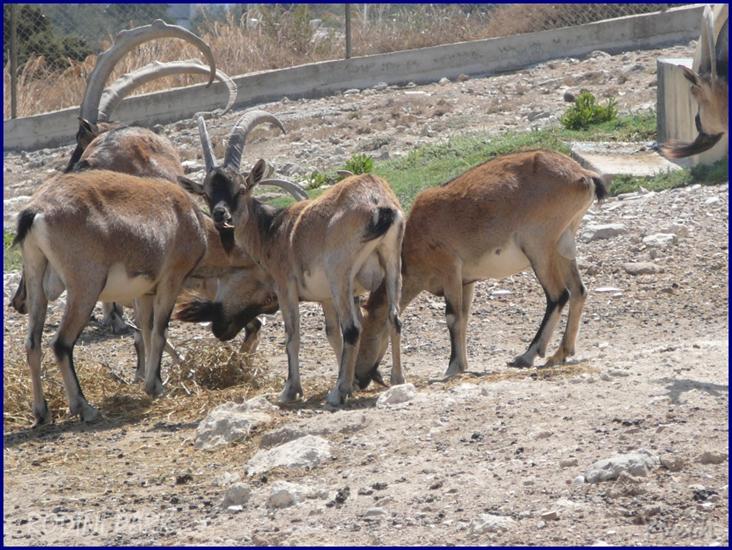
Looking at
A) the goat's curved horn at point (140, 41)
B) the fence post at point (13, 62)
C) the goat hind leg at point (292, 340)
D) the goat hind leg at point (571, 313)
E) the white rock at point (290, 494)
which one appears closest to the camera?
the white rock at point (290, 494)

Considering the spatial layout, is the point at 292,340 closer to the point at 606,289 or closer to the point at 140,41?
the point at 606,289

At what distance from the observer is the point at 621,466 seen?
6.86 metres

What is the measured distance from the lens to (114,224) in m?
10.1

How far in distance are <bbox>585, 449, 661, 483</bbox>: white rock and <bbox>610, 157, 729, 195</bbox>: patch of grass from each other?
317 inches

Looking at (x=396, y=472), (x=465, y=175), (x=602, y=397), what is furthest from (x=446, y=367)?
(x=396, y=472)

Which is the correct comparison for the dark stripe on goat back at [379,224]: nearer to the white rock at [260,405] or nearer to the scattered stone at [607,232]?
the white rock at [260,405]

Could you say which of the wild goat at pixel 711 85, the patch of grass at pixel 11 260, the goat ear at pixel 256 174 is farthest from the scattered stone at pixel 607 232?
the patch of grass at pixel 11 260

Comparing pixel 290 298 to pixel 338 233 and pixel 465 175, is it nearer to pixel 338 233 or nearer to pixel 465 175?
pixel 338 233

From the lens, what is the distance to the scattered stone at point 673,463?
6.92 meters

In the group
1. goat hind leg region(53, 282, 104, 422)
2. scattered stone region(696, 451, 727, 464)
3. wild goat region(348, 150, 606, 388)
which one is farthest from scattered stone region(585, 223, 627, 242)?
scattered stone region(696, 451, 727, 464)

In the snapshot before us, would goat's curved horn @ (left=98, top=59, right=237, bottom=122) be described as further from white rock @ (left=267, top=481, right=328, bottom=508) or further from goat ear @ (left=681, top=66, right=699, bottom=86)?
white rock @ (left=267, top=481, right=328, bottom=508)

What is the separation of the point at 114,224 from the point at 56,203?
458mm

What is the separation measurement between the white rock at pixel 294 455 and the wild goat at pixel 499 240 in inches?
95.0

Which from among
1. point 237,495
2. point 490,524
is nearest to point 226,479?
point 237,495
